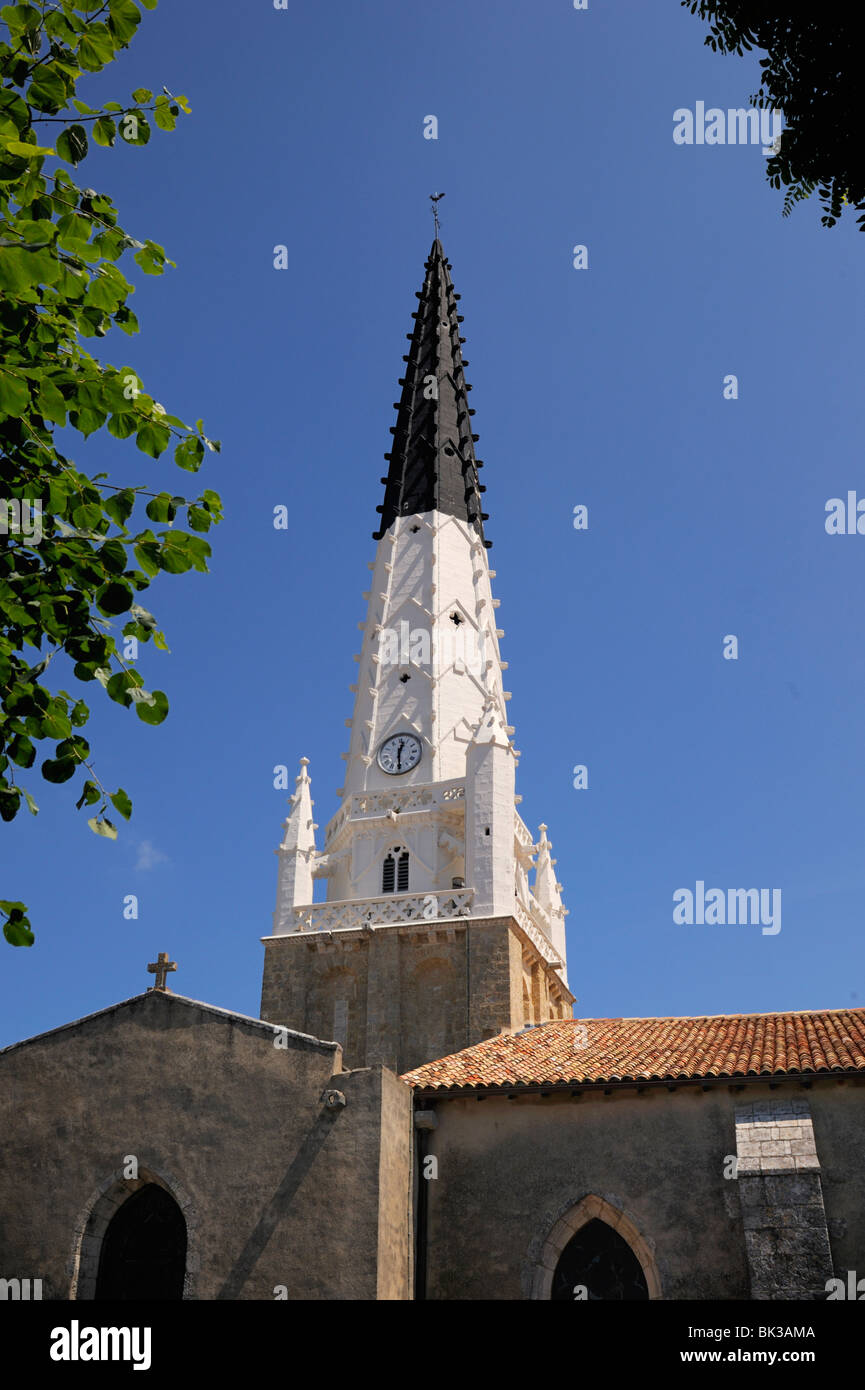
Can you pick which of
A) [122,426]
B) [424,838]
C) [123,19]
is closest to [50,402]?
[122,426]

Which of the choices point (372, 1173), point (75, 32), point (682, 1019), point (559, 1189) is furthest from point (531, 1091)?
point (75, 32)

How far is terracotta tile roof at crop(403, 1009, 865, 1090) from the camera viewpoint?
723 inches

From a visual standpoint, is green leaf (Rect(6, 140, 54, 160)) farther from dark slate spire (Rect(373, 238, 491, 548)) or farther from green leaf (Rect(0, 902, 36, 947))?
dark slate spire (Rect(373, 238, 491, 548))

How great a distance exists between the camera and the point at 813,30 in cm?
655

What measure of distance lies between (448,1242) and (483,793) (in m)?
13.4

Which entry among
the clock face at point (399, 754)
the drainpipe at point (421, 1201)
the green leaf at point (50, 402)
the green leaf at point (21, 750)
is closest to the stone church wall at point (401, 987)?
the clock face at point (399, 754)

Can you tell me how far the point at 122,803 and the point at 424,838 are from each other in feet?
76.4

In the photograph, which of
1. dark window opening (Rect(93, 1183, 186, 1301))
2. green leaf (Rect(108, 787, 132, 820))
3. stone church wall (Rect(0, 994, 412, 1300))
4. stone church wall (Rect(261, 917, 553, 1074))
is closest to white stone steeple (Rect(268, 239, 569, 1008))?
stone church wall (Rect(261, 917, 553, 1074))

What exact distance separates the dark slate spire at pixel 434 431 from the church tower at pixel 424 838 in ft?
0.25

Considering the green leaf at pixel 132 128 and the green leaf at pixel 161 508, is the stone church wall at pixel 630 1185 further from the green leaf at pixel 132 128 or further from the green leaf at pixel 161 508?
the green leaf at pixel 132 128

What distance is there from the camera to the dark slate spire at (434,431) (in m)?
38.0

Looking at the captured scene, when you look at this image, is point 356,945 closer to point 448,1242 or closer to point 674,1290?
point 448,1242

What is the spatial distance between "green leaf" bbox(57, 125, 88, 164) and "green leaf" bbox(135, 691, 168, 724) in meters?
3.48

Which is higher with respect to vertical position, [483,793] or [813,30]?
[483,793]
